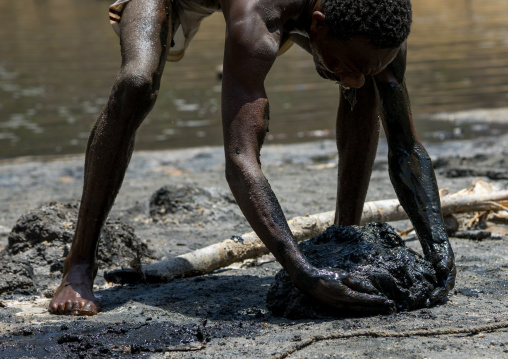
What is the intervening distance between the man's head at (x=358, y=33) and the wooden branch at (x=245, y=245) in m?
1.29

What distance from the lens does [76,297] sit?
3535 millimetres

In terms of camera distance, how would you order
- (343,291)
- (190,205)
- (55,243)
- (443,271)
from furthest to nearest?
(190,205), (55,243), (443,271), (343,291)

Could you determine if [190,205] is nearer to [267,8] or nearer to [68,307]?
[68,307]

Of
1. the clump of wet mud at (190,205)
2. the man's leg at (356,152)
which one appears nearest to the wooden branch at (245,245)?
the man's leg at (356,152)

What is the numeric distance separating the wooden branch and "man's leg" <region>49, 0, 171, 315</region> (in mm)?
383

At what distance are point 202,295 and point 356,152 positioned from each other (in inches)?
43.4

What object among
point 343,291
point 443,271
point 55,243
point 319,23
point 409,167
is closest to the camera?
point 343,291

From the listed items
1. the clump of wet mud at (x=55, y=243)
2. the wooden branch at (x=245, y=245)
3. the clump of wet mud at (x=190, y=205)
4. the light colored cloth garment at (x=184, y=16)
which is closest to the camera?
the light colored cloth garment at (x=184, y=16)

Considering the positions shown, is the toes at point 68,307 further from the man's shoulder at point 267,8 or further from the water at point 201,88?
the water at point 201,88

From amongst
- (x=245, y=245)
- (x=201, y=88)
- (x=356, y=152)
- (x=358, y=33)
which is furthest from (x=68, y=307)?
(x=201, y=88)

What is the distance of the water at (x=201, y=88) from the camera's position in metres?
9.92

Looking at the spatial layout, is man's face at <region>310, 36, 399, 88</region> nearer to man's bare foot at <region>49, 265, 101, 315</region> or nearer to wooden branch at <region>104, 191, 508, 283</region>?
wooden branch at <region>104, 191, 508, 283</region>

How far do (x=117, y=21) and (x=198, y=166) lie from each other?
4.38m

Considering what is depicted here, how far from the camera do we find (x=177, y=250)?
15.5 ft
